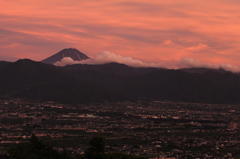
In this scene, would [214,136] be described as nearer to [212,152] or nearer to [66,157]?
[212,152]

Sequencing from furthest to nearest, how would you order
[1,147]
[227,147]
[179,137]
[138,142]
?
[179,137]
[138,142]
[227,147]
[1,147]

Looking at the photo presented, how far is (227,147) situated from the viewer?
476 ft

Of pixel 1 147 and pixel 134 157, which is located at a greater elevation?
pixel 134 157

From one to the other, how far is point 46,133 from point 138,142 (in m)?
39.6

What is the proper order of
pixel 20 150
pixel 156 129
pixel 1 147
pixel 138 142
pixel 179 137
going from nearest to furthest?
1. pixel 20 150
2. pixel 1 147
3. pixel 138 142
4. pixel 179 137
5. pixel 156 129

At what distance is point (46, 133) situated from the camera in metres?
175

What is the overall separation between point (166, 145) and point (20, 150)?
293ft

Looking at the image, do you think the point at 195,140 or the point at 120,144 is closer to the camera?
the point at 120,144

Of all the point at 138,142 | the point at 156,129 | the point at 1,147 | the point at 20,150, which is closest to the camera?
the point at 20,150

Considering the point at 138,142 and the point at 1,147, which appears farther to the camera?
the point at 138,142

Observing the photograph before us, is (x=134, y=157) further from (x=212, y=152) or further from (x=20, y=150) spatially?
(x=212, y=152)

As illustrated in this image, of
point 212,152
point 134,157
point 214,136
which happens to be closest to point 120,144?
point 212,152

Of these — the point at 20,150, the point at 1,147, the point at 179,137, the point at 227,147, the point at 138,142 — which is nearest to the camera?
the point at 20,150

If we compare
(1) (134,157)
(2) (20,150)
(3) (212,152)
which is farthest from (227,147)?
(2) (20,150)
